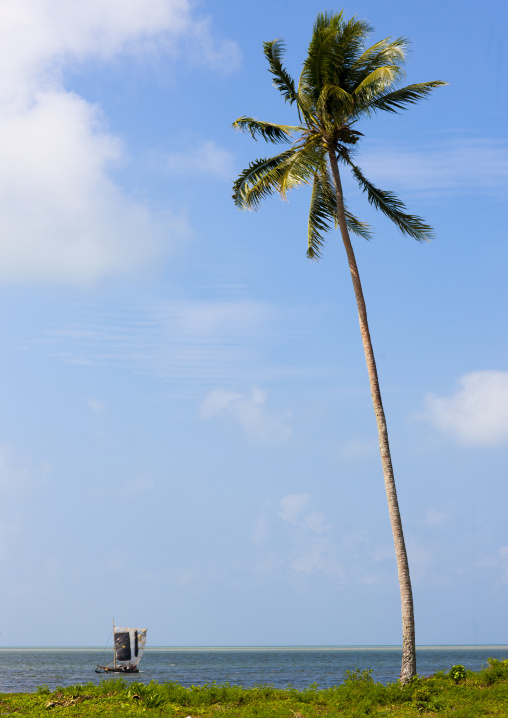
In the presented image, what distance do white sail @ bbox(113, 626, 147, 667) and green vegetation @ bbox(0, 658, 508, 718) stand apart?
28.0 metres

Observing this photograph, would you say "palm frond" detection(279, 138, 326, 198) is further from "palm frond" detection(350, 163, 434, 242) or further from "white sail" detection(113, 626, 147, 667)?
"white sail" detection(113, 626, 147, 667)

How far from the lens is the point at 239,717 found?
624 inches

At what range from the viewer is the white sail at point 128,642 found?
151 ft

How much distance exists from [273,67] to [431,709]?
65.8 feet

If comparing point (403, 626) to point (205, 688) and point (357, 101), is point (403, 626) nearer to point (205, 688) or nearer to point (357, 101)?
point (205, 688)

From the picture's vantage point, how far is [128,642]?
46.2m

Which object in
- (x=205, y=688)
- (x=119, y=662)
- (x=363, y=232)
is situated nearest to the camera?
(x=205, y=688)

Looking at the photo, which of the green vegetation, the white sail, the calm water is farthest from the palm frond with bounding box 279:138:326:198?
the white sail

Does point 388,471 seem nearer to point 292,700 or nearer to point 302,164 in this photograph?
point 292,700

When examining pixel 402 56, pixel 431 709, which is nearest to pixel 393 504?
pixel 431 709

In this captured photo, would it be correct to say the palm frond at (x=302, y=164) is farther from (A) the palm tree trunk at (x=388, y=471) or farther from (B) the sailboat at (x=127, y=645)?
(B) the sailboat at (x=127, y=645)

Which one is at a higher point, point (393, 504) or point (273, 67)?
point (273, 67)

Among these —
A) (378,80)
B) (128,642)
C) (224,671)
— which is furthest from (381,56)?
(224,671)

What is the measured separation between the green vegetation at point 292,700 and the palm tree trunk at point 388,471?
0.91 metres
